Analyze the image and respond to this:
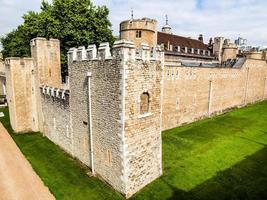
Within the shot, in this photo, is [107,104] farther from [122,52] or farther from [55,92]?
[55,92]

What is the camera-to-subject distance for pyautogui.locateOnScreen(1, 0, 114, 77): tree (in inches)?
1145

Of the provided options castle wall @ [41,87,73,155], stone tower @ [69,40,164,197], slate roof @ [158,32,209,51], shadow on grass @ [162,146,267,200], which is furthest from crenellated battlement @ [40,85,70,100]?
slate roof @ [158,32,209,51]

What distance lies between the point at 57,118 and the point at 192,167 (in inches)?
444

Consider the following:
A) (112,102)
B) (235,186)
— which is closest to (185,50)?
(235,186)

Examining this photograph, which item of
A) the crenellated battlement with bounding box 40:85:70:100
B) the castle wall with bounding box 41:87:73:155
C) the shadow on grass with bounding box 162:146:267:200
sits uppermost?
the crenellated battlement with bounding box 40:85:70:100

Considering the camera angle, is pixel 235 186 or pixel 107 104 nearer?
pixel 107 104

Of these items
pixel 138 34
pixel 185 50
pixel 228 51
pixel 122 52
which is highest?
pixel 138 34

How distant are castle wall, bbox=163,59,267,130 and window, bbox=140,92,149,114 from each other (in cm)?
934

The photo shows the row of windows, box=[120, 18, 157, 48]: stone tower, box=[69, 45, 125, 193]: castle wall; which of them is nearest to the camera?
box=[69, 45, 125, 193]: castle wall

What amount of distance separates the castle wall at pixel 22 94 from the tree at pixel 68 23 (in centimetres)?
857

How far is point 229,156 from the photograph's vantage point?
17609 mm

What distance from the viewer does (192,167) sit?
51.4 feet

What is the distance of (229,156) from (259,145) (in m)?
4.21

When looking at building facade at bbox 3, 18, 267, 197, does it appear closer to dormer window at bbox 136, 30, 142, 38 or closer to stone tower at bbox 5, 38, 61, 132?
stone tower at bbox 5, 38, 61, 132
